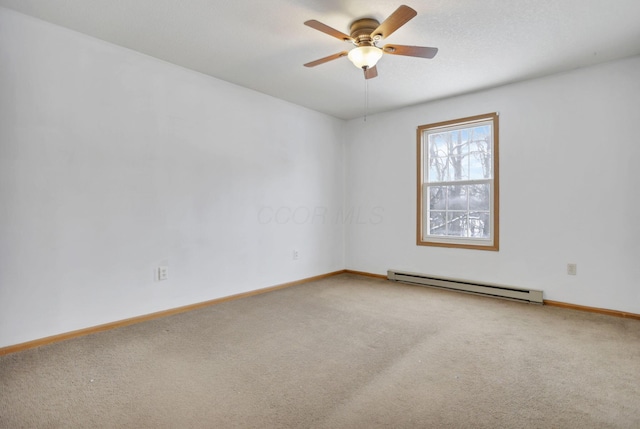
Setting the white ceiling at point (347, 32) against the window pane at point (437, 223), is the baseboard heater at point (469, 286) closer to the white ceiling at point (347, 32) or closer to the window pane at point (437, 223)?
the window pane at point (437, 223)

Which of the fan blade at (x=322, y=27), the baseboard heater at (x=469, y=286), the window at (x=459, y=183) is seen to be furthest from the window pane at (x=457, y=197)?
the fan blade at (x=322, y=27)

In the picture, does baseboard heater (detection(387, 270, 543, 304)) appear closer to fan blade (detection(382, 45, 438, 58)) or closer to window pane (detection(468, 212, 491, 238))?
window pane (detection(468, 212, 491, 238))

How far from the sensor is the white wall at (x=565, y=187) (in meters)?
3.04

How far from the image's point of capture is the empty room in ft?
6.08

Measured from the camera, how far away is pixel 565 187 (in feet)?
11.0

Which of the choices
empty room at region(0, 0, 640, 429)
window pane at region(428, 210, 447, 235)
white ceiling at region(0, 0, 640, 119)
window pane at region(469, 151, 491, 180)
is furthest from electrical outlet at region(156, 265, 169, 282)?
window pane at region(469, 151, 491, 180)

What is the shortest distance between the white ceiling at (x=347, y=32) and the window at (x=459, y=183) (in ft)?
2.11

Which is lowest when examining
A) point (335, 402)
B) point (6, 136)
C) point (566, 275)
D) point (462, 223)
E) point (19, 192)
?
point (335, 402)

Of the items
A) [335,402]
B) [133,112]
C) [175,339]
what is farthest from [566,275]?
[133,112]

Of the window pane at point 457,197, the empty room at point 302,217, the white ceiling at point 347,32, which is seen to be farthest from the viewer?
the window pane at point 457,197

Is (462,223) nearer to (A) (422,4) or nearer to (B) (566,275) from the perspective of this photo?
(B) (566,275)

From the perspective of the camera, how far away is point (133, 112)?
9.59 ft

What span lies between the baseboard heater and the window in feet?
1.49

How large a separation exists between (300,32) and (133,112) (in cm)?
167
